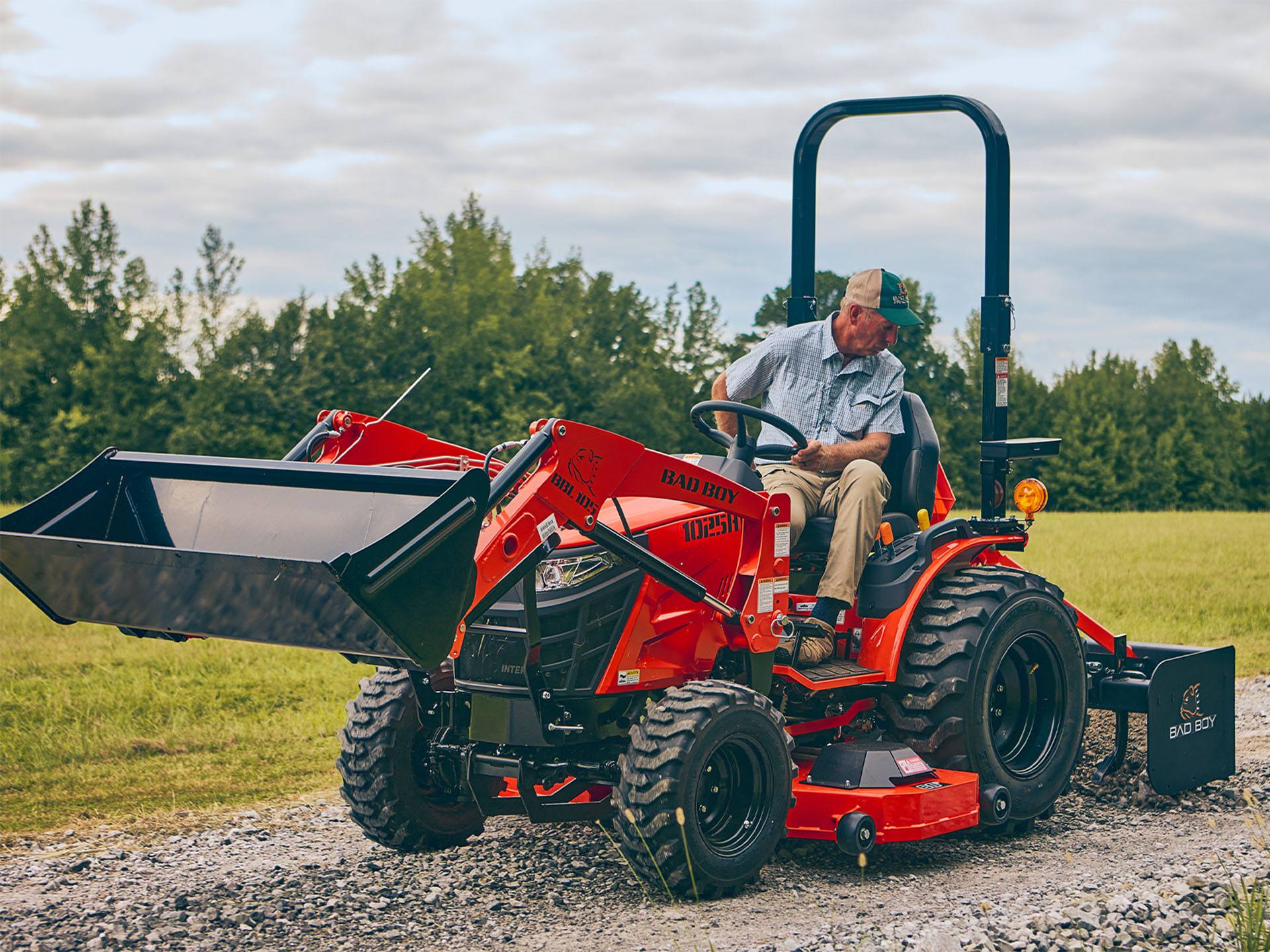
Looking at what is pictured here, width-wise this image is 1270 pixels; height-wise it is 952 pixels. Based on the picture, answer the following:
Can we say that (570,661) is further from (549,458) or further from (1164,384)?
(1164,384)

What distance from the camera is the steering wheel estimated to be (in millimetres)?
5754

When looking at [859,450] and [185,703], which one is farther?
[185,703]

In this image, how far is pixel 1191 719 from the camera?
7.07 m

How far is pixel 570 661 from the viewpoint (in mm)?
5273

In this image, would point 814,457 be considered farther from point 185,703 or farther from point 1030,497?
point 185,703

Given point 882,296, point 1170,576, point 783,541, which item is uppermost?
point 882,296

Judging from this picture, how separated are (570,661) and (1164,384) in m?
60.6

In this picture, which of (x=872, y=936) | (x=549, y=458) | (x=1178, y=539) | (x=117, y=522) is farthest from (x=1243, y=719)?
(x=1178, y=539)

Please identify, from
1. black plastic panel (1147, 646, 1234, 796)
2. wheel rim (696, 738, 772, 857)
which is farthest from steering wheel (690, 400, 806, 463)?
black plastic panel (1147, 646, 1234, 796)

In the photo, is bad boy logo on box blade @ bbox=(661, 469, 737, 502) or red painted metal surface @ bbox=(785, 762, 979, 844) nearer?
bad boy logo on box blade @ bbox=(661, 469, 737, 502)

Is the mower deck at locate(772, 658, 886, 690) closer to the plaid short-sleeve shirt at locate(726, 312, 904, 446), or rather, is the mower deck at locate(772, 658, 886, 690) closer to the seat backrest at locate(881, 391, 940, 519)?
the seat backrest at locate(881, 391, 940, 519)

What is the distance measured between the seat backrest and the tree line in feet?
91.0

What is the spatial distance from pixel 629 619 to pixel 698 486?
0.56 m

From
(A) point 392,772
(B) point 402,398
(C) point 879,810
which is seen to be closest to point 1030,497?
(C) point 879,810
